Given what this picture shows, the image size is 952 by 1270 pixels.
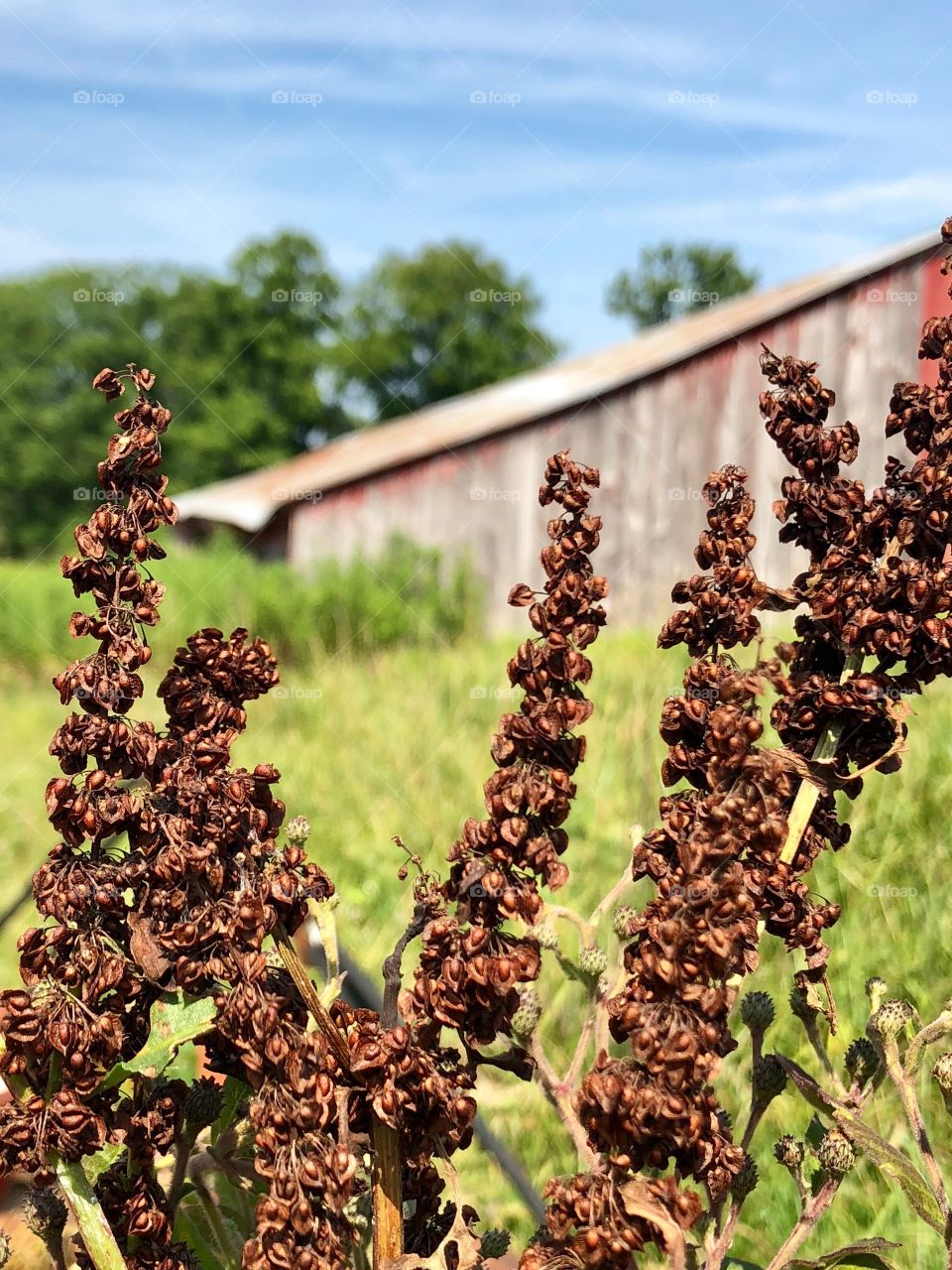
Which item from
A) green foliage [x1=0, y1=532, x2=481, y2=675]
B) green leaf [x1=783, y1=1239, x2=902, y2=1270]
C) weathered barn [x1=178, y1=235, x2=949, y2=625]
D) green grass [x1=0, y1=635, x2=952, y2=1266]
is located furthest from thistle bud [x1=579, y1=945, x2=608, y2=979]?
weathered barn [x1=178, y1=235, x2=949, y2=625]

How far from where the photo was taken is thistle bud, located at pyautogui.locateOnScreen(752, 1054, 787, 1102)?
935mm

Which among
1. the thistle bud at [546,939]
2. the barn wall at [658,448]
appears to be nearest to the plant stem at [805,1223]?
the thistle bud at [546,939]

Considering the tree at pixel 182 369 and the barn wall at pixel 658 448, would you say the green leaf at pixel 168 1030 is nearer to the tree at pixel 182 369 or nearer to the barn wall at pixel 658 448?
the barn wall at pixel 658 448

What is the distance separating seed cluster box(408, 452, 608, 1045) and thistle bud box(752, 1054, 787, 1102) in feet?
0.89

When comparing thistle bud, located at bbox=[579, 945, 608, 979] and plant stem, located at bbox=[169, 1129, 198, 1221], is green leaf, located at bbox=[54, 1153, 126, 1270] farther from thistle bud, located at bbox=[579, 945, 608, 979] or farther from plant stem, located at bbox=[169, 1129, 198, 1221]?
thistle bud, located at bbox=[579, 945, 608, 979]

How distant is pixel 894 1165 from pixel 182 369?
137 feet

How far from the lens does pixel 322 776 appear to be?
19.6 ft

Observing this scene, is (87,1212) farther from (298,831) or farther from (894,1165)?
(894,1165)

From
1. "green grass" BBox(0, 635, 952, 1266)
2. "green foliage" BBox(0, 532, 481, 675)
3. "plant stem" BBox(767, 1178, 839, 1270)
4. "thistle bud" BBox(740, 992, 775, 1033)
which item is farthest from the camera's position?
"green foliage" BBox(0, 532, 481, 675)

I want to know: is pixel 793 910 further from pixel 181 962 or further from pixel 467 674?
pixel 467 674

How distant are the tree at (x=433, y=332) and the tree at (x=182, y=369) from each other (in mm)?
1584

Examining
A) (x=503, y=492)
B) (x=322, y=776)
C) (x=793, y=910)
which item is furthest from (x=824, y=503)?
(x=503, y=492)

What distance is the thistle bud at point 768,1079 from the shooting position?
0.93 meters

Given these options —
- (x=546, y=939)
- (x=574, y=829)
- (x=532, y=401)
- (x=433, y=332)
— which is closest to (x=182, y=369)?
(x=433, y=332)
